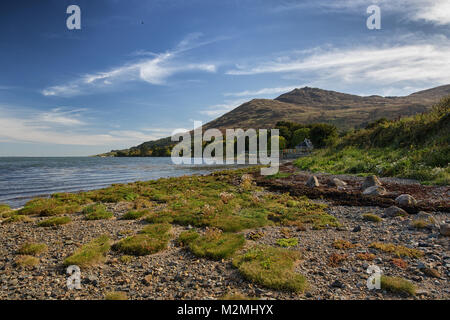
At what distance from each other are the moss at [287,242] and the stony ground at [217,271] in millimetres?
208

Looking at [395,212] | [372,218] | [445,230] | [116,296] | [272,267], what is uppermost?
[445,230]

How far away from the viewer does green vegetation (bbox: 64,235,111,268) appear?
759 centimetres

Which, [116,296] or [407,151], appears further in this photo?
[407,151]

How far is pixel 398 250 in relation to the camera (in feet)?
25.9

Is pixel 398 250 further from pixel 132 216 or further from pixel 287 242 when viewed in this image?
pixel 132 216

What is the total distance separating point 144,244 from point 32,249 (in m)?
3.97

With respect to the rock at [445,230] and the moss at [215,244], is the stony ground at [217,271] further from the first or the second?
the moss at [215,244]

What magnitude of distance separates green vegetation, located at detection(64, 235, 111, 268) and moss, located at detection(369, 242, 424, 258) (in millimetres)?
9407

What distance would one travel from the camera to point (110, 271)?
24.0 ft

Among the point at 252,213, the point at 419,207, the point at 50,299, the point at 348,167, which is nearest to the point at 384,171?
the point at 348,167

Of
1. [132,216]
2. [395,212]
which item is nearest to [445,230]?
[395,212]

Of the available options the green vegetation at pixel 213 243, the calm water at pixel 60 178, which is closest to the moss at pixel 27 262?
the green vegetation at pixel 213 243
